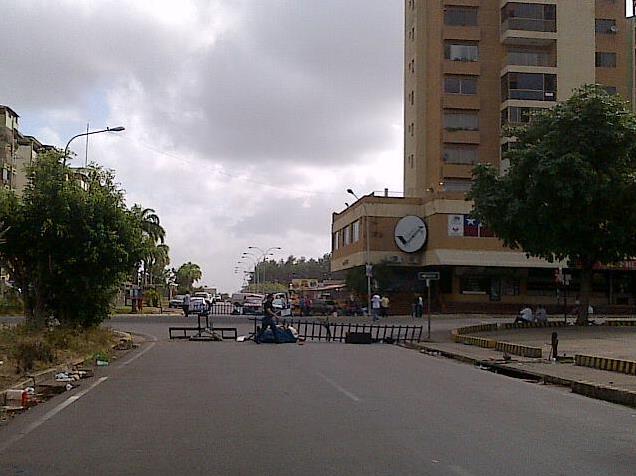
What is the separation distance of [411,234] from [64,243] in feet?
138

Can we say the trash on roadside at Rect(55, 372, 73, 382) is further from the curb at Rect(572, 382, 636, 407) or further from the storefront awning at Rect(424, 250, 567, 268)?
the storefront awning at Rect(424, 250, 567, 268)

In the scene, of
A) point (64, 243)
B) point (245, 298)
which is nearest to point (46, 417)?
point (64, 243)

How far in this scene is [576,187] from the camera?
3728 cm

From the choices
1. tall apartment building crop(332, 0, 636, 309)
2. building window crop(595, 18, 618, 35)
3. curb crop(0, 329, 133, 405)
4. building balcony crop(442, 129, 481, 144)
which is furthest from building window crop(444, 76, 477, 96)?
curb crop(0, 329, 133, 405)

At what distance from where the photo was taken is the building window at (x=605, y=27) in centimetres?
7100

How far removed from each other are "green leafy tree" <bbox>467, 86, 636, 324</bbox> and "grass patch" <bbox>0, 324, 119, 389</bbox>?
19.9 meters

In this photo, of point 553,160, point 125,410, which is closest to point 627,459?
point 125,410

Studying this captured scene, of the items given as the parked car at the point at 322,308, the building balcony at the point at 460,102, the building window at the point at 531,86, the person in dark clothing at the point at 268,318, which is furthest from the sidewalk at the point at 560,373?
the building window at the point at 531,86

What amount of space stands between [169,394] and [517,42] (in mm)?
60203

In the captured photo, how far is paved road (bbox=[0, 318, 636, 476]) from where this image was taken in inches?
353

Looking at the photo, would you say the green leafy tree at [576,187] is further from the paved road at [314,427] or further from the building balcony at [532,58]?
the building balcony at [532,58]

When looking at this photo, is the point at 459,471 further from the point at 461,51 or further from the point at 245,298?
the point at 245,298

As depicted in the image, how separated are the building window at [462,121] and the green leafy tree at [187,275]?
306 feet

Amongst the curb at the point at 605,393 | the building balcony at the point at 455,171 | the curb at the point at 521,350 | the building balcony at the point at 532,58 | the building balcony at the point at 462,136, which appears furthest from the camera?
Answer: the building balcony at the point at 532,58
